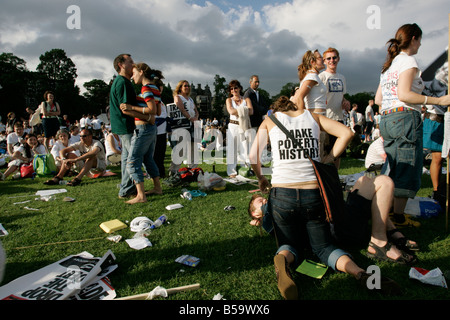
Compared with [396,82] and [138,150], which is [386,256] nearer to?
[396,82]

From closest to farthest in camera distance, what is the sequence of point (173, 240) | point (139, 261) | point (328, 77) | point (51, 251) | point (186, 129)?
point (139, 261) < point (51, 251) < point (173, 240) < point (328, 77) < point (186, 129)

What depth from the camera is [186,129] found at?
652cm

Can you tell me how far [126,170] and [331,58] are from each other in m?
4.19

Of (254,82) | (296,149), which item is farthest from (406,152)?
(254,82)

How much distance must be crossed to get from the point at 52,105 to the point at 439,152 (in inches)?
444

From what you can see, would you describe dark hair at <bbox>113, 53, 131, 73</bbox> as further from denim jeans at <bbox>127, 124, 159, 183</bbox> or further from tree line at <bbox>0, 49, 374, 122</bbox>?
tree line at <bbox>0, 49, 374, 122</bbox>

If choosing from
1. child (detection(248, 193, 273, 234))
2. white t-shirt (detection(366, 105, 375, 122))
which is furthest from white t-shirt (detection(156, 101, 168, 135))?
white t-shirt (detection(366, 105, 375, 122))

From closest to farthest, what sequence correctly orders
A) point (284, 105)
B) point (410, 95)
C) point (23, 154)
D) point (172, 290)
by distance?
A: point (172, 290), point (284, 105), point (410, 95), point (23, 154)

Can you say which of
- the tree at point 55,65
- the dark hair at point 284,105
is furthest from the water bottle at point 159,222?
the tree at point 55,65

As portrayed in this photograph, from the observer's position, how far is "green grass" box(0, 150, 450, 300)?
2.09m

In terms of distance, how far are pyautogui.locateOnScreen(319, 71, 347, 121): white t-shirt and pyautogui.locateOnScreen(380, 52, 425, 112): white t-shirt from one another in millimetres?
1379

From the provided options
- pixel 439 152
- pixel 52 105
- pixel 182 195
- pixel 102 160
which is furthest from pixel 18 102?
pixel 439 152

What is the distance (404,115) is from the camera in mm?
2979
